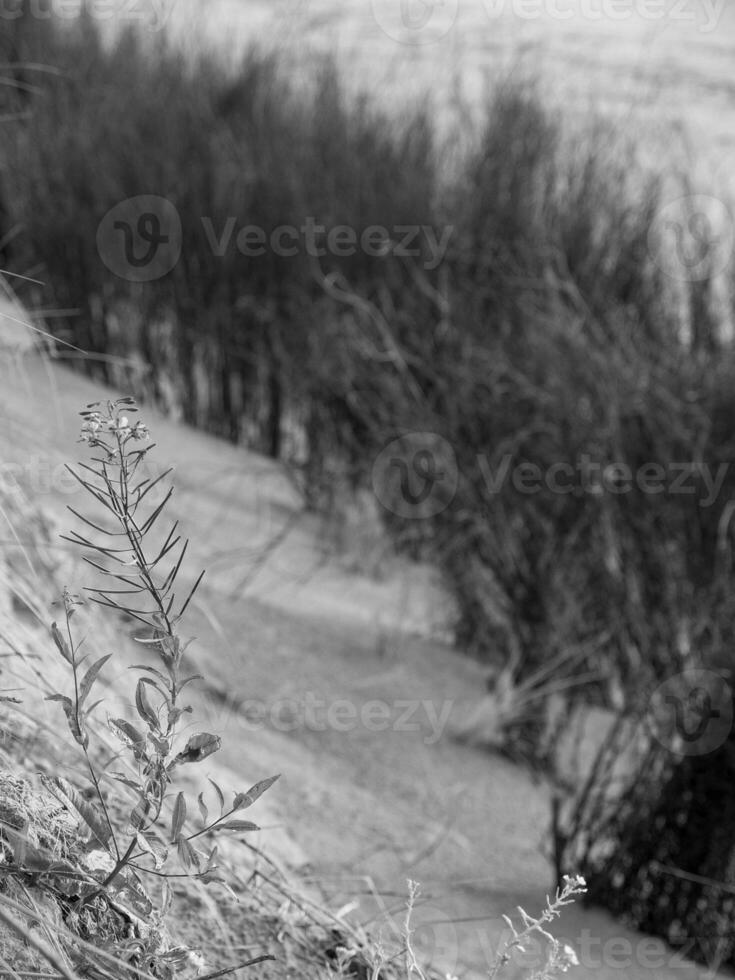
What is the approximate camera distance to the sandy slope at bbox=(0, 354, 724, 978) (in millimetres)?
1836

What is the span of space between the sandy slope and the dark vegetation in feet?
0.55

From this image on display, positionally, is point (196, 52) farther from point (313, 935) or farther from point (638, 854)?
point (313, 935)

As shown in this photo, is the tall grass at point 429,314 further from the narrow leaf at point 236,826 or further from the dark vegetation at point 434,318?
the narrow leaf at point 236,826

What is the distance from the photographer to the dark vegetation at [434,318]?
8.23 feet

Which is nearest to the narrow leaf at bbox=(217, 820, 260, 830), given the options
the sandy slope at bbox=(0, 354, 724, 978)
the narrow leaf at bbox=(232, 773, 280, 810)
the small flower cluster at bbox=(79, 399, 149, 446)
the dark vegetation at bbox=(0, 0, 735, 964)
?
the narrow leaf at bbox=(232, 773, 280, 810)

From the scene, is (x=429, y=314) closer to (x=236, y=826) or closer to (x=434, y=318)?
(x=434, y=318)

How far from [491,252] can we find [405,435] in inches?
44.9

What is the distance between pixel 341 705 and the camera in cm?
244

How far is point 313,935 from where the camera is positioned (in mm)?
1157

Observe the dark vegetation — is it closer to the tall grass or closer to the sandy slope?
the tall grass

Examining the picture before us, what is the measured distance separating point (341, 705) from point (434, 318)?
143cm

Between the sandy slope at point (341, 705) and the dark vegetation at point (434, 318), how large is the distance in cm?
17

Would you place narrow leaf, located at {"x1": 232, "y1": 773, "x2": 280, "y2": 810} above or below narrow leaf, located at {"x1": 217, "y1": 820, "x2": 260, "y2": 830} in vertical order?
above

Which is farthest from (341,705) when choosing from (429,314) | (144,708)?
(144,708)
